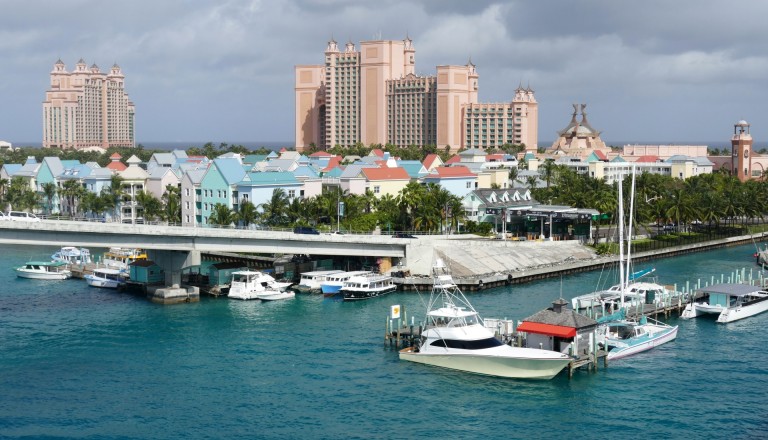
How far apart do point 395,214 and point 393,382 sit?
182ft

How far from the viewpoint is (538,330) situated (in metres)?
61.7

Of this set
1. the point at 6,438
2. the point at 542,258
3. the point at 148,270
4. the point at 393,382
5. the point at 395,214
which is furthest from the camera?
the point at 395,214

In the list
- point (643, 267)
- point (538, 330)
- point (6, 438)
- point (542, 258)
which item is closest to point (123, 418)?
point (6, 438)

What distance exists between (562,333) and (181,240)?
40027mm

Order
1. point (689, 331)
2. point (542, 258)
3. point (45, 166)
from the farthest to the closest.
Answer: point (45, 166) < point (542, 258) < point (689, 331)

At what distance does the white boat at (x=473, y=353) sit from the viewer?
59250 mm

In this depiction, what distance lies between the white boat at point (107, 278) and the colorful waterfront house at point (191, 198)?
27.1m

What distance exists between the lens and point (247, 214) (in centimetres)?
11006

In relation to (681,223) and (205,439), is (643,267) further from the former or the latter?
(205,439)

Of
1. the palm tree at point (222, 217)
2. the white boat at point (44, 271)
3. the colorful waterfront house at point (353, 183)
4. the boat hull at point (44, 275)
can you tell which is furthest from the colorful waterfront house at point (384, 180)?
the boat hull at point (44, 275)

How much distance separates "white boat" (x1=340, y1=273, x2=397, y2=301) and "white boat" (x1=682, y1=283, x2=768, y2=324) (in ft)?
86.0

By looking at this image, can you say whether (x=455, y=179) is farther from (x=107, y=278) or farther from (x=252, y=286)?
(x=107, y=278)

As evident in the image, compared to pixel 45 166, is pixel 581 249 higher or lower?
lower

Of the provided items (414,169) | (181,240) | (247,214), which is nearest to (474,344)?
(181,240)
